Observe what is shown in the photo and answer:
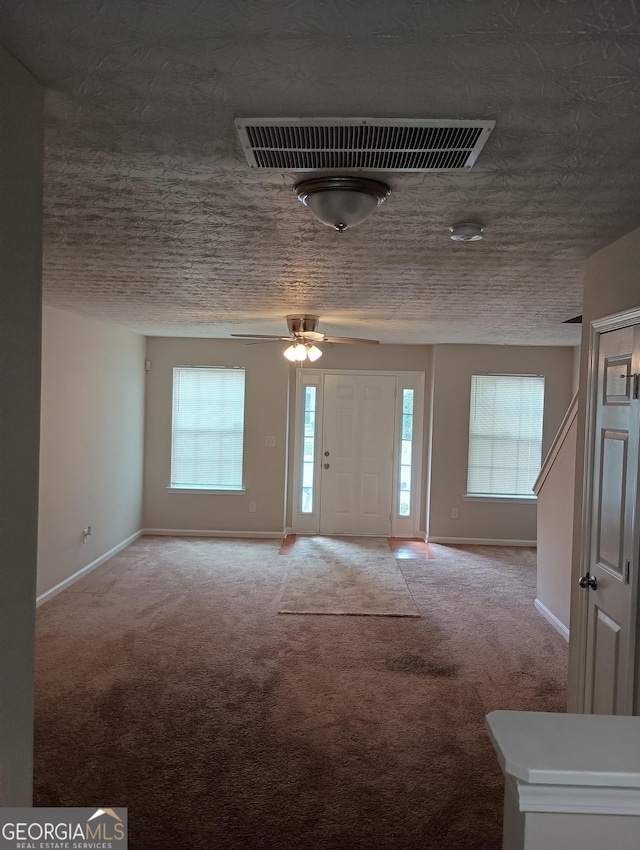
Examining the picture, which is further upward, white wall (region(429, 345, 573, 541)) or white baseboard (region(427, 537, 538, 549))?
white wall (region(429, 345, 573, 541))

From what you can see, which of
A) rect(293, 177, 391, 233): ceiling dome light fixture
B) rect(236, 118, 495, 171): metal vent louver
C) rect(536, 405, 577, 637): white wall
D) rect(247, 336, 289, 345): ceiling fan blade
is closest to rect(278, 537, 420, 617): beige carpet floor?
rect(536, 405, 577, 637): white wall

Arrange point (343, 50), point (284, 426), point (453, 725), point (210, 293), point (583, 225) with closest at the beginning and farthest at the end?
point (343, 50)
point (583, 225)
point (453, 725)
point (210, 293)
point (284, 426)

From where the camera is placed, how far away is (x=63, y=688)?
3.76 m

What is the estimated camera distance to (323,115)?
5.15ft

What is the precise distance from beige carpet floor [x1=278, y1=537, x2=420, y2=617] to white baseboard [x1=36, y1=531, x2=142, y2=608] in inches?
71.5

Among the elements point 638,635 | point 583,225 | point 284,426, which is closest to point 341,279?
point 583,225

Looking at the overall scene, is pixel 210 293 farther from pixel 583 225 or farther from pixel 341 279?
pixel 583 225

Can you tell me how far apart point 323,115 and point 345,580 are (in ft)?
16.8

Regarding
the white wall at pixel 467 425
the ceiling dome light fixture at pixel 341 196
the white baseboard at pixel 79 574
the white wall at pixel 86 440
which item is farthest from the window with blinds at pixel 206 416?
the ceiling dome light fixture at pixel 341 196

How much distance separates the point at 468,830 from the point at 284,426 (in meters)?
5.73

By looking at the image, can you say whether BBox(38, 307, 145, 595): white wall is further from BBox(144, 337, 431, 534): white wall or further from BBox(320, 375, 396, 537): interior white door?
BBox(320, 375, 396, 537): interior white door

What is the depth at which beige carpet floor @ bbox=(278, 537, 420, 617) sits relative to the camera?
5375 millimetres

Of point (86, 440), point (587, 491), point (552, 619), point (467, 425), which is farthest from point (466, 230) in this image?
point (467, 425)

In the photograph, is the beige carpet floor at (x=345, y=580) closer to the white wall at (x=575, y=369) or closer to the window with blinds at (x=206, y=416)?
the window with blinds at (x=206, y=416)
